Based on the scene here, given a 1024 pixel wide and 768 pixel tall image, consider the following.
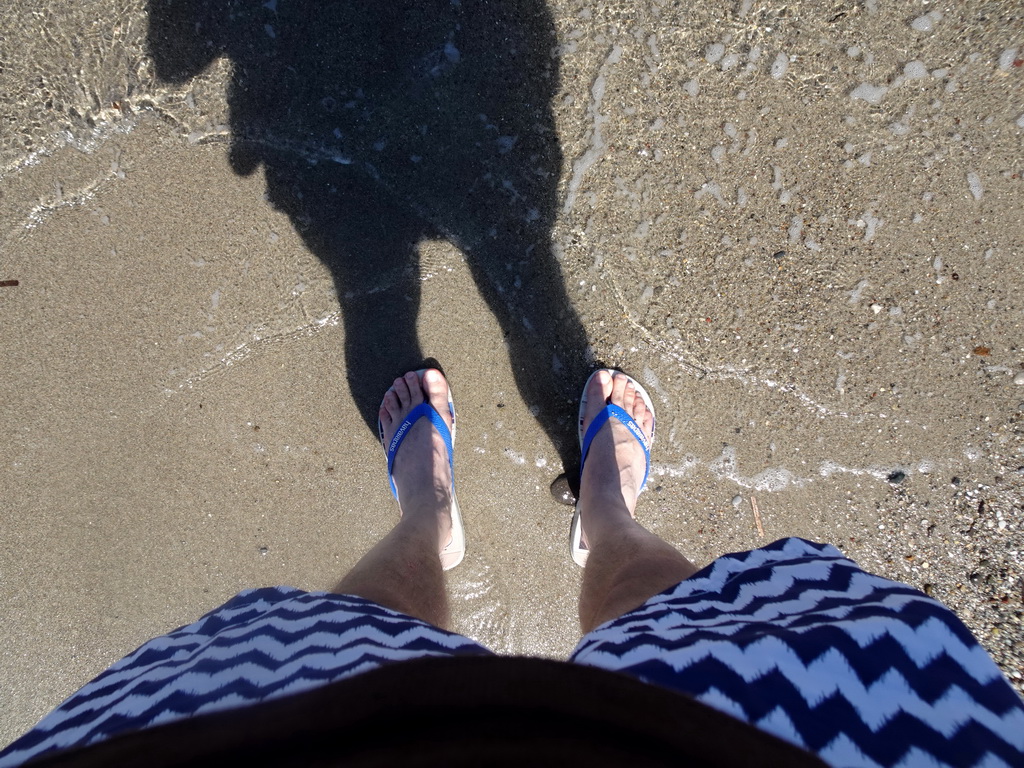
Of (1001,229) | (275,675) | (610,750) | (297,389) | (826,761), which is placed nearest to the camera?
(610,750)

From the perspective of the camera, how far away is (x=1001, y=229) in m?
1.84

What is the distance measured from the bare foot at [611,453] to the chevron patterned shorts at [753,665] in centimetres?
71

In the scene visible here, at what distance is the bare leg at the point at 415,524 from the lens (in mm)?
1609

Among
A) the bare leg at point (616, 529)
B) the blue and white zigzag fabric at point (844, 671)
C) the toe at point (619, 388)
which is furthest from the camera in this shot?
the toe at point (619, 388)

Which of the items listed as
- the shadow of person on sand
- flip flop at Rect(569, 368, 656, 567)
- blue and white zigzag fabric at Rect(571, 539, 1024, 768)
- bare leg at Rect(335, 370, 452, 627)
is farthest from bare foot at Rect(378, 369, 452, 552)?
blue and white zigzag fabric at Rect(571, 539, 1024, 768)

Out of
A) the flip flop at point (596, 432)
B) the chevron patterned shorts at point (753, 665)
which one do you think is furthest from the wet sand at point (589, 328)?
the chevron patterned shorts at point (753, 665)

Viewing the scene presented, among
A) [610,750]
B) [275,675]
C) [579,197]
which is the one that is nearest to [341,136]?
[579,197]

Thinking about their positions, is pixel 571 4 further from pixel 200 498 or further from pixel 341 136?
pixel 200 498

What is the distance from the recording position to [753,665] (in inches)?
37.1

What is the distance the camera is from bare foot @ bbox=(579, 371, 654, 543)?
1941 mm

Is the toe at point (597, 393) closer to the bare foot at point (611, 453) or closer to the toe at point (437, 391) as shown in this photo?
the bare foot at point (611, 453)

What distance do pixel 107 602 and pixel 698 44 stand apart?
2927mm

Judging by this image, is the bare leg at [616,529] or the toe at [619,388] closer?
the bare leg at [616,529]

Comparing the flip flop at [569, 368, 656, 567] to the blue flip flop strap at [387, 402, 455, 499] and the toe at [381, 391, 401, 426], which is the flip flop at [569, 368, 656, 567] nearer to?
the blue flip flop strap at [387, 402, 455, 499]
